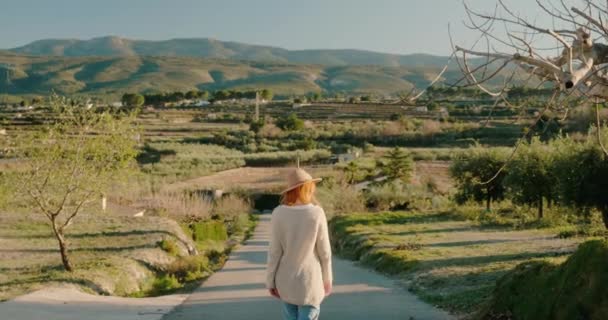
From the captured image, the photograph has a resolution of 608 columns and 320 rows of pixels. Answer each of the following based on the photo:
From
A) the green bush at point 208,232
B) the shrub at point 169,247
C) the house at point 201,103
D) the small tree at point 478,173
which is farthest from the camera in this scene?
the house at point 201,103

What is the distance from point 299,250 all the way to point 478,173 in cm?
2977

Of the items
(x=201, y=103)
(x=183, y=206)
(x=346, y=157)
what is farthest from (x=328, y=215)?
(x=201, y=103)

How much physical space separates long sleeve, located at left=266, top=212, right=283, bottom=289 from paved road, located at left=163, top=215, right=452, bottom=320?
174 inches

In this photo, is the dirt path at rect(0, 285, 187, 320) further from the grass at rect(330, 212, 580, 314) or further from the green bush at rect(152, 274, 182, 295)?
the grass at rect(330, 212, 580, 314)

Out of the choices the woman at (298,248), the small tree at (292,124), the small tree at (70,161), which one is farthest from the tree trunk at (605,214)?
the small tree at (292,124)

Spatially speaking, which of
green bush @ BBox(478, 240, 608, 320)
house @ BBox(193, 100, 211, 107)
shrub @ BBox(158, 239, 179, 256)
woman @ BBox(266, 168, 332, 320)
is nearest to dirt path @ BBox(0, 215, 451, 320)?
green bush @ BBox(478, 240, 608, 320)

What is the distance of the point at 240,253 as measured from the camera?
→ 88.7 feet

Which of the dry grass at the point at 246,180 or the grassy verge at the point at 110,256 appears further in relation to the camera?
the dry grass at the point at 246,180

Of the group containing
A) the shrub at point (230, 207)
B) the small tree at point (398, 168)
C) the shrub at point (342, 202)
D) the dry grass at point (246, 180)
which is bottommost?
the shrub at point (230, 207)

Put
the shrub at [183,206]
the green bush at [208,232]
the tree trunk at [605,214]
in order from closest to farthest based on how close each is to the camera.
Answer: the tree trunk at [605,214] → the green bush at [208,232] → the shrub at [183,206]

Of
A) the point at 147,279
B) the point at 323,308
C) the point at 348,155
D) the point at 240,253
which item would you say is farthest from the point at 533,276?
the point at 348,155

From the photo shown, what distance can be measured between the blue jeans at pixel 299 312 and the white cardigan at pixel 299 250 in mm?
58

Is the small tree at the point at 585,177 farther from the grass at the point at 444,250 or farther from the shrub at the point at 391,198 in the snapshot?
the shrub at the point at 391,198

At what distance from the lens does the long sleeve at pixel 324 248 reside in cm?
709
